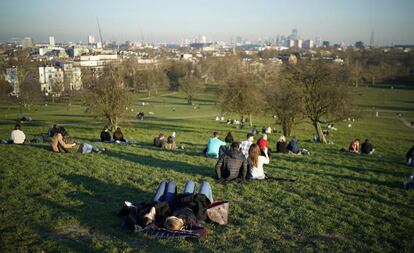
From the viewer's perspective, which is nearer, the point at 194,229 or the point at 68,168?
the point at 194,229

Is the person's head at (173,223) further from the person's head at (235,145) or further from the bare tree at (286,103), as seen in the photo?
the bare tree at (286,103)

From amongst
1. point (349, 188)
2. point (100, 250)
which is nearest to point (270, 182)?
point (349, 188)

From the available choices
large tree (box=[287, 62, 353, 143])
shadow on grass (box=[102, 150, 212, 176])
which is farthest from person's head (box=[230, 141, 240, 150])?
large tree (box=[287, 62, 353, 143])

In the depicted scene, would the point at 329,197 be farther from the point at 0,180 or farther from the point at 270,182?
the point at 0,180

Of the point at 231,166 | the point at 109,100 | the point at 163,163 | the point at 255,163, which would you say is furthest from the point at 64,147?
the point at 109,100

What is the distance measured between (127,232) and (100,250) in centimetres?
85

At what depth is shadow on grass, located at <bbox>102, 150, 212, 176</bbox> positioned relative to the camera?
13.0 meters

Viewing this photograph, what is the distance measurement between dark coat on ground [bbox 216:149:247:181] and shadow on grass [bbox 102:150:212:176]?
1143 mm

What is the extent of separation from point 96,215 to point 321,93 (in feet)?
88.0

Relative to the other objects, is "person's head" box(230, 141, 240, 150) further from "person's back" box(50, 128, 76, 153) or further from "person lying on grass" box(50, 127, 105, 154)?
"person's back" box(50, 128, 76, 153)

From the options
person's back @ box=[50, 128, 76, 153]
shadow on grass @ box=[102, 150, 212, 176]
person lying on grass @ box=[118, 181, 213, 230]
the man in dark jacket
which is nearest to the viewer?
person lying on grass @ box=[118, 181, 213, 230]

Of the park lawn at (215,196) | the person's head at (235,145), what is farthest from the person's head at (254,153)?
the park lawn at (215,196)

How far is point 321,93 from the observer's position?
3158cm

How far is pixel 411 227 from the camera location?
852 centimetres
